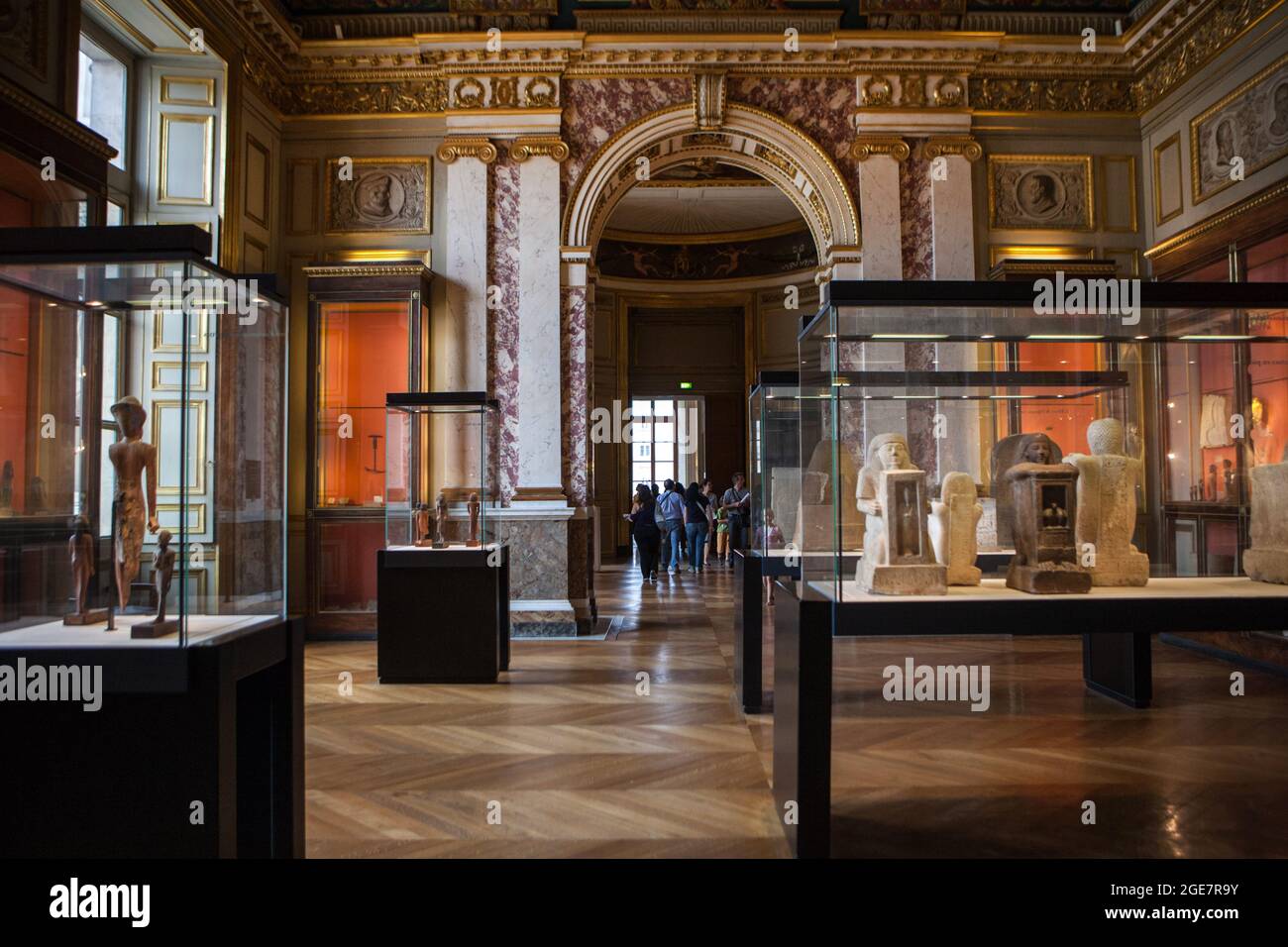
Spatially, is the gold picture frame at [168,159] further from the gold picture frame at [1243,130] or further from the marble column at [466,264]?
the gold picture frame at [1243,130]

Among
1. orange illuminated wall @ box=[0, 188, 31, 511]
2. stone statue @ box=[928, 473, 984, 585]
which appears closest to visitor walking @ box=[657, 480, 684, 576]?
stone statue @ box=[928, 473, 984, 585]

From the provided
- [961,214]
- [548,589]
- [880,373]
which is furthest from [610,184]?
[880,373]

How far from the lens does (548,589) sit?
9.09 meters

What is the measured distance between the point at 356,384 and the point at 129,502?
261 inches

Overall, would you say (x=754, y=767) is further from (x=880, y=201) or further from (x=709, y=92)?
(x=709, y=92)

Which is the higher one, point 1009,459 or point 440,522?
point 1009,459

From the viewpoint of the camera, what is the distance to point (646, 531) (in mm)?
13008

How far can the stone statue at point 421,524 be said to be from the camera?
7012 millimetres

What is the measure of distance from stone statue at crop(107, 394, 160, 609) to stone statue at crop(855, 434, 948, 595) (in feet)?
8.03

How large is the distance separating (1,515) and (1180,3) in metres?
9.73

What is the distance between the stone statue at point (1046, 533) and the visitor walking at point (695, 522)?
10.6m

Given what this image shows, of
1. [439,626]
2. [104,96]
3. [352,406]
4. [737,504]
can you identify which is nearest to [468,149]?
[352,406]

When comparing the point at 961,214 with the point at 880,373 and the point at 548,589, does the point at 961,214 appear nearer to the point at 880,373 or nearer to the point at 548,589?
the point at 548,589

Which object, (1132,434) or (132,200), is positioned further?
(132,200)
